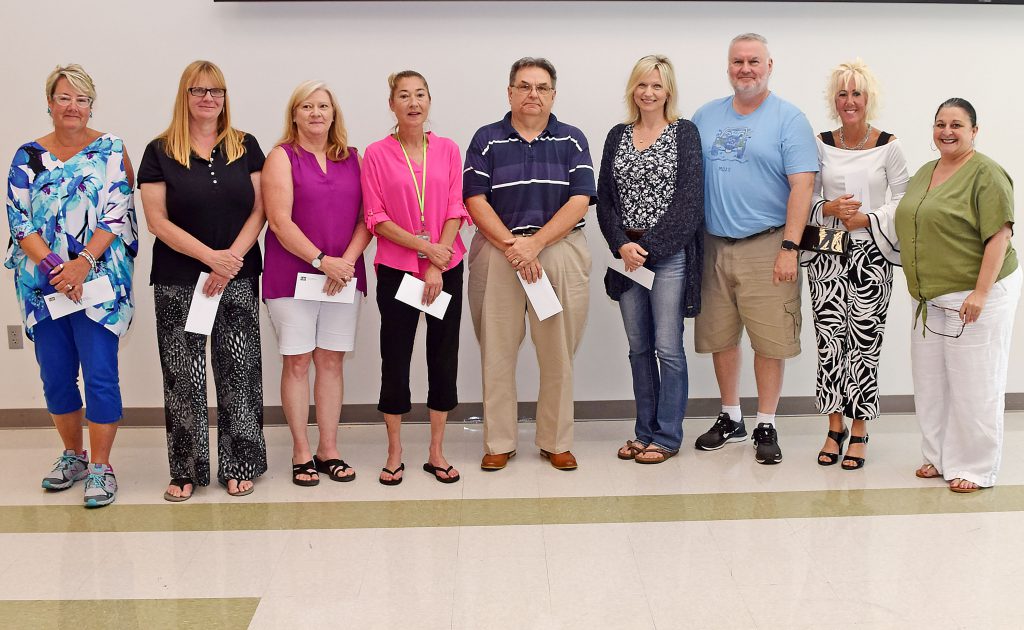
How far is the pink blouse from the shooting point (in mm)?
3359

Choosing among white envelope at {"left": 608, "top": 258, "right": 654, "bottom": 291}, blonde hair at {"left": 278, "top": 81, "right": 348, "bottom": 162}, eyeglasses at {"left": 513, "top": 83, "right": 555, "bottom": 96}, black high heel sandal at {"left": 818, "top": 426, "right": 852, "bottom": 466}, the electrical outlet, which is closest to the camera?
blonde hair at {"left": 278, "top": 81, "right": 348, "bottom": 162}

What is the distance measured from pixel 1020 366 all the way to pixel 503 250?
296 centimetres

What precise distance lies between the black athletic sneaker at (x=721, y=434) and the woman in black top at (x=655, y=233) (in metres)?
0.18

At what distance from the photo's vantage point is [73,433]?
3.61 m

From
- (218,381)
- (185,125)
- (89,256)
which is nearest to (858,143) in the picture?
(185,125)

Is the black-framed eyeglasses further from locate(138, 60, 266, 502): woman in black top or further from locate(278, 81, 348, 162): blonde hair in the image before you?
locate(138, 60, 266, 502): woman in black top

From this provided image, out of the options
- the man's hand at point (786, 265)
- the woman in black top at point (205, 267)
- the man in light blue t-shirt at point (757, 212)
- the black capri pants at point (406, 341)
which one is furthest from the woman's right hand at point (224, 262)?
the man's hand at point (786, 265)

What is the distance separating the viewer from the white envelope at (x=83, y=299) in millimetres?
3248

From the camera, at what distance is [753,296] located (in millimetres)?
3682

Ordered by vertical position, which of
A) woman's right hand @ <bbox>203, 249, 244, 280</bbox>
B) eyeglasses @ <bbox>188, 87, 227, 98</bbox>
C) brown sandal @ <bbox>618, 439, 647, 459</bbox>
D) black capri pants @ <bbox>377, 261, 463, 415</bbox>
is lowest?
brown sandal @ <bbox>618, 439, 647, 459</bbox>

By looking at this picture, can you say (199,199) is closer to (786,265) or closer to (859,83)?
(786,265)

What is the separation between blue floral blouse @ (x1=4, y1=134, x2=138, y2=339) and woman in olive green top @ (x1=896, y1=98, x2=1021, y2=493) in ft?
9.69

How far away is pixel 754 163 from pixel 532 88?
0.94 meters

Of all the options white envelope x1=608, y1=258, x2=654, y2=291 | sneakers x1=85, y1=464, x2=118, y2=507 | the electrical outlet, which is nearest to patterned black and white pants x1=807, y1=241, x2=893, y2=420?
white envelope x1=608, y1=258, x2=654, y2=291
